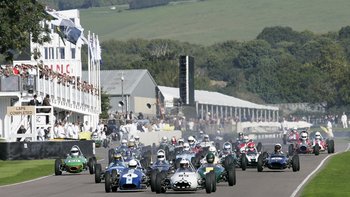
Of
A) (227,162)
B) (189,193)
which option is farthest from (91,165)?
(189,193)

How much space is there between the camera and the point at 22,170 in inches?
2219

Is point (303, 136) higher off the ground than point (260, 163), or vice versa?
point (303, 136)

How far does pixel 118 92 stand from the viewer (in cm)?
13538

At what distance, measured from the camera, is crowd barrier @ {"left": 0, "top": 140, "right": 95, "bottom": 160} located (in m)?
64.5

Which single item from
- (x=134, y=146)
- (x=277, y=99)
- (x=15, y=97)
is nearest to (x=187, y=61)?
(x=15, y=97)

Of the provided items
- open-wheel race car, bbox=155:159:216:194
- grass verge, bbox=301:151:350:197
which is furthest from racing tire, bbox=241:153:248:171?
open-wheel race car, bbox=155:159:216:194

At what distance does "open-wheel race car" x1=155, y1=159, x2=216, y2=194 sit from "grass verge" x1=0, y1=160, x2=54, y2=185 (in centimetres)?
1009

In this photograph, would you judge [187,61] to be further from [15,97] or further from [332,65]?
[332,65]

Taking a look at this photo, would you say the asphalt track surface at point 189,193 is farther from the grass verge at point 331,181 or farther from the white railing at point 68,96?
the white railing at point 68,96

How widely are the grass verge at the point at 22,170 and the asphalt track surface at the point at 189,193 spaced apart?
127cm

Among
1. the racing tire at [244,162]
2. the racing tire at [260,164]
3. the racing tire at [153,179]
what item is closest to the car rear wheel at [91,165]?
the racing tire at [244,162]

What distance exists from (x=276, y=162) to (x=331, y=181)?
6020 millimetres

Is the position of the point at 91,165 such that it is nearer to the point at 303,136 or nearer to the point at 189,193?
the point at 189,193

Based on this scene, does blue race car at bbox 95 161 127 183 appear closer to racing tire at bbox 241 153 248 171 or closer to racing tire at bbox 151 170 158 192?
racing tire at bbox 151 170 158 192
